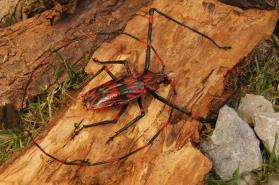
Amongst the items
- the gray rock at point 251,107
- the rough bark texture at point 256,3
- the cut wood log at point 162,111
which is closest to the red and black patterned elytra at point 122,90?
the cut wood log at point 162,111

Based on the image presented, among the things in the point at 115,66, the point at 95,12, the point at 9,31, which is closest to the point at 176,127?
the point at 115,66

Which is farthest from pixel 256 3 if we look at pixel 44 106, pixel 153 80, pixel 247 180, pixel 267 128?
pixel 44 106

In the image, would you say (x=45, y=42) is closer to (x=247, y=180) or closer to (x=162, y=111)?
(x=162, y=111)

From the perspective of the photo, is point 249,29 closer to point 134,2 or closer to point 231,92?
point 231,92

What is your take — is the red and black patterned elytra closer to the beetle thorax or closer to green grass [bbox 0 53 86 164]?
the beetle thorax

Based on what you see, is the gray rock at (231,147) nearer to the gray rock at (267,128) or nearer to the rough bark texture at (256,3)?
the gray rock at (267,128)
